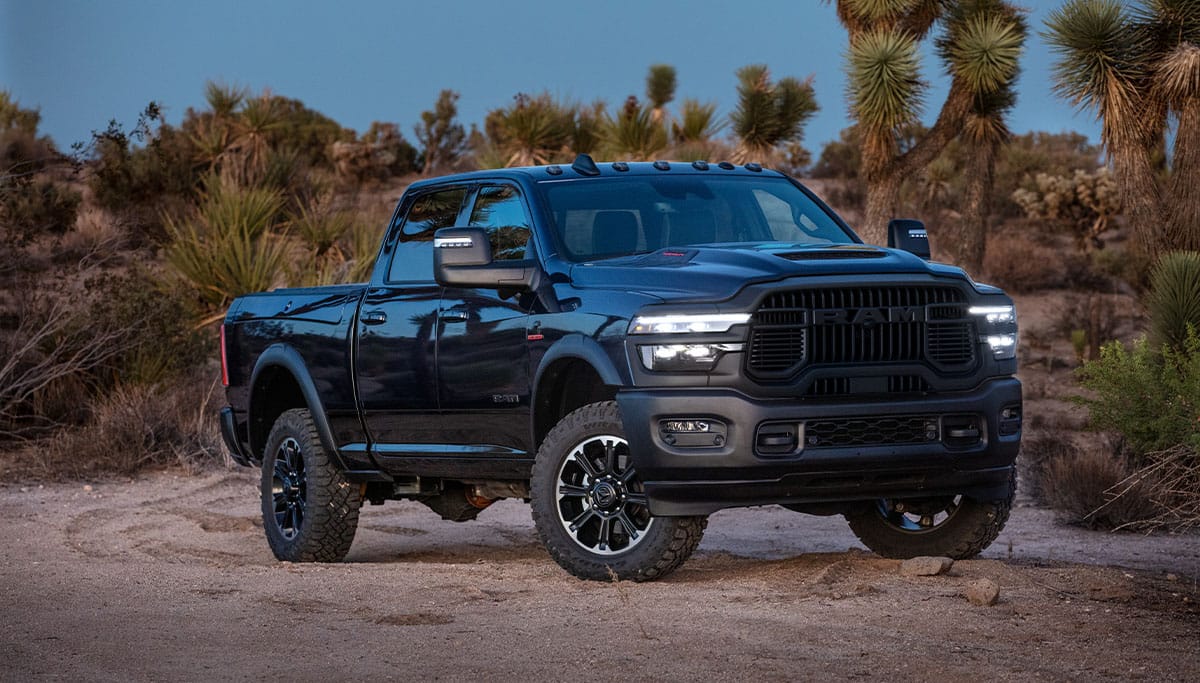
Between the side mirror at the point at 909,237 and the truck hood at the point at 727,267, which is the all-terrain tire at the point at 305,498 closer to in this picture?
the truck hood at the point at 727,267

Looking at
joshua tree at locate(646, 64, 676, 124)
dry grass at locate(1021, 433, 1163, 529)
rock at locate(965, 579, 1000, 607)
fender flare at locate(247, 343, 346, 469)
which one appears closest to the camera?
rock at locate(965, 579, 1000, 607)

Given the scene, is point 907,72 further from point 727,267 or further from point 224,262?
point 727,267

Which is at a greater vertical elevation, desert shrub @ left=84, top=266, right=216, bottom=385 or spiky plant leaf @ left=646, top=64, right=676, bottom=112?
spiky plant leaf @ left=646, top=64, right=676, bottom=112

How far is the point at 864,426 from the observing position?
291 inches

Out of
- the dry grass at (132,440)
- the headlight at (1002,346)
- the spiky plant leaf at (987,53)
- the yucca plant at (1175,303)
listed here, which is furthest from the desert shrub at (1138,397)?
the spiky plant leaf at (987,53)

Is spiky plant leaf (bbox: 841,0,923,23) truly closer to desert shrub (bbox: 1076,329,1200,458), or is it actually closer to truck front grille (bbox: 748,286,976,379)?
desert shrub (bbox: 1076,329,1200,458)

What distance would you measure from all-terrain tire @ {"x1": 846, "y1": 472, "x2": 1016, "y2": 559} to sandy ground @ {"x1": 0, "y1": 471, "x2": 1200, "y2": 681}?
122mm

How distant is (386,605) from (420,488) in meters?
1.99

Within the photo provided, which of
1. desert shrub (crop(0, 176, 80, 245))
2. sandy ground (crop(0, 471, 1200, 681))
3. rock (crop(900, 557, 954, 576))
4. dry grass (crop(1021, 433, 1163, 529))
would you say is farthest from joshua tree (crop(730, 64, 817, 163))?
rock (crop(900, 557, 954, 576))

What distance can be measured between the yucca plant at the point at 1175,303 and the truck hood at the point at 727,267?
704cm

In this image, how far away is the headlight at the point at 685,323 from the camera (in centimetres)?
721

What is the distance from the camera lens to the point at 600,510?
7.81 meters

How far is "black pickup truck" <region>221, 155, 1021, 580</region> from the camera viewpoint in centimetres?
728

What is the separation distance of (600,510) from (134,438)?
9004 mm
